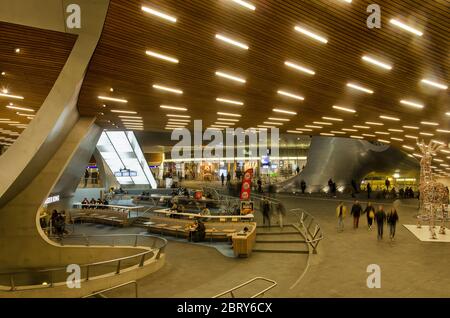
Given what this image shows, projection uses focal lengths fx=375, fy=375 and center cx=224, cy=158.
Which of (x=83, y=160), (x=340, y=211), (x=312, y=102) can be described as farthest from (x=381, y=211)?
(x=83, y=160)

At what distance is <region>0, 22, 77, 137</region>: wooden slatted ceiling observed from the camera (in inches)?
355

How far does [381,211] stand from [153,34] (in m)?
10.8

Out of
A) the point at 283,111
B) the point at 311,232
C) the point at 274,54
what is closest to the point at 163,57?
the point at 274,54

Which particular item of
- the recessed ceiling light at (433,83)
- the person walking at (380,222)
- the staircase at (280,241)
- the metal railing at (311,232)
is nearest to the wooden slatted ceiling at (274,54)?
the recessed ceiling light at (433,83)

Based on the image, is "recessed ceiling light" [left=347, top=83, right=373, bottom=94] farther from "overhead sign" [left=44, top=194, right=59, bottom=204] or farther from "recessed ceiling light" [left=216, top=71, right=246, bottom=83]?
"overhead sign" [left=44, top=194, right=59, bottom=204]

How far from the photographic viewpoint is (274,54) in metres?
9.94

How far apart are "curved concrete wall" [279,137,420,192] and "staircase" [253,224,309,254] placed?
903 inches

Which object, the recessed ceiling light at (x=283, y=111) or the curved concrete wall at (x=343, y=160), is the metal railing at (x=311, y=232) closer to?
the recessed ceiling light at (x=283, y=111)

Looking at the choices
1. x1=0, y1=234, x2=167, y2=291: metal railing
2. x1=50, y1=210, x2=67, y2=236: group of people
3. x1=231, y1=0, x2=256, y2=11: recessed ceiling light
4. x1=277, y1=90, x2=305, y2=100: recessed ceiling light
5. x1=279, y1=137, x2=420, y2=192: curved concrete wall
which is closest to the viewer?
x1=231, y1=0, x2=256, y2=11: recessed ceiling light

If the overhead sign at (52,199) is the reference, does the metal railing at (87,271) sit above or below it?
below

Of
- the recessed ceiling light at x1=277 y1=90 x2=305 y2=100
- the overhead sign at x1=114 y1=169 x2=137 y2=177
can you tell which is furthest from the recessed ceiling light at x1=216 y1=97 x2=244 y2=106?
the overhead sign at x1=114 y1=169 x2=137 y2=177

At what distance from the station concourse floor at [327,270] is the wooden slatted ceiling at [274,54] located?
543 cm

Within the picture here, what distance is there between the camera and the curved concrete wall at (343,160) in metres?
39.5
